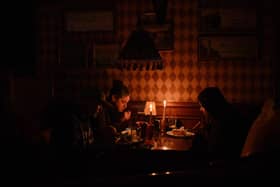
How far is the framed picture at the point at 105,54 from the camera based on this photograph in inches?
201

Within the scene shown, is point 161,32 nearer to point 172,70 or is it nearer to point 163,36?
point 163,36

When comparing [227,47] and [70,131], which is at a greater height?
[227,47]

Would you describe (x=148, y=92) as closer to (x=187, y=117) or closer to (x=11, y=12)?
(x=187, y=117)

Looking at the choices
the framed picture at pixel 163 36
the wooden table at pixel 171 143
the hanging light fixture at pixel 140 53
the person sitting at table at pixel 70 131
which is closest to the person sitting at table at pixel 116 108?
the wooden table at pixel 171 143

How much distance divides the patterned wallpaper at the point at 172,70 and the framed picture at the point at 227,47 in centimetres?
9

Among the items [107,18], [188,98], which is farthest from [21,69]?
[188,98]

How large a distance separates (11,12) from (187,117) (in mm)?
3092

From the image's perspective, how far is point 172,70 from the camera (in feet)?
16.5

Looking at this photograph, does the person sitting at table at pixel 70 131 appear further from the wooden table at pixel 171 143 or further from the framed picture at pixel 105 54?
the framed picture at pixel 105 54

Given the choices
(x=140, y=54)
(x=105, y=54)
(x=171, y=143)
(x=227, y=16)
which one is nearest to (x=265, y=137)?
(x=171, y=143)

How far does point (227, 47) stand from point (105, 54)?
1803mm

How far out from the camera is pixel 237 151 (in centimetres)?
301

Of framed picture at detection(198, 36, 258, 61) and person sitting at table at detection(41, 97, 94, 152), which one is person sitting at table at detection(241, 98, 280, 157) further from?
framed picture at detection(198, 36, 258, 61)

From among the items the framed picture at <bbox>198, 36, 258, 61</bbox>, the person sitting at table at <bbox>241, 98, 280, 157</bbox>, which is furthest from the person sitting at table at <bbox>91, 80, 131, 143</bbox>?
the person sitting at table at <bbox>241, 98, 280, 157</bbox>
